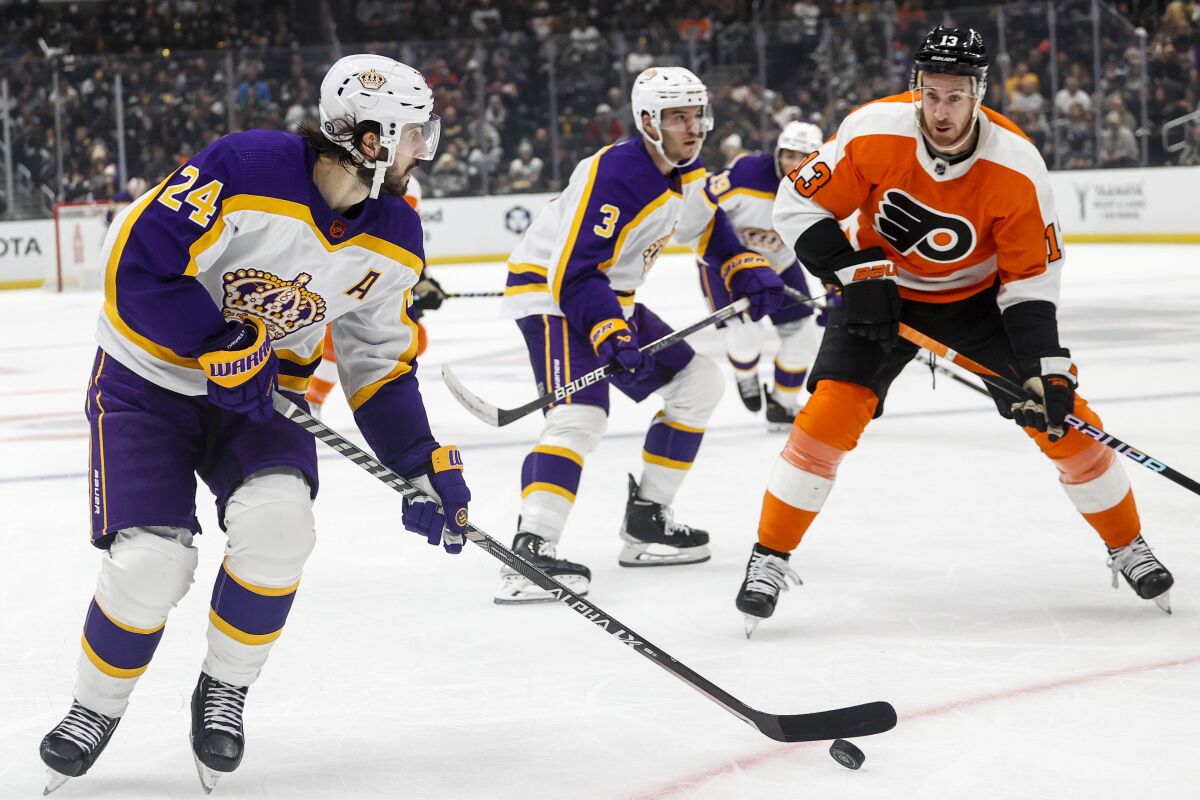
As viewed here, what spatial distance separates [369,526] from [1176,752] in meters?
2.16

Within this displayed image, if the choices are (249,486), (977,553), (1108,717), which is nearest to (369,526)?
(977,553)

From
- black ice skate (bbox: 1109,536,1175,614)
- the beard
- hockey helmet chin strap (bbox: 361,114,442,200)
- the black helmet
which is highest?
the black helmet

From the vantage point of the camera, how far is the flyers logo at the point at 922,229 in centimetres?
272

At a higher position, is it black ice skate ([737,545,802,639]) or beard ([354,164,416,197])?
beard ([354,164,416,197])

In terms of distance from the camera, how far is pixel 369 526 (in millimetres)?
3715

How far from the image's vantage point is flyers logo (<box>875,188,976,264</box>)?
2.72 meters

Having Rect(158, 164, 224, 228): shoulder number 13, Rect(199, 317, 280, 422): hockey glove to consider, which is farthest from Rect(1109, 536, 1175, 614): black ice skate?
Rect(158, 164, 224, 228): shoulder number 13

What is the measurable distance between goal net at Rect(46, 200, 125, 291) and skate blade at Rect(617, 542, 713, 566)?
363 inches

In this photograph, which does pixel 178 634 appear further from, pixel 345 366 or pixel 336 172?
pixel 336 172

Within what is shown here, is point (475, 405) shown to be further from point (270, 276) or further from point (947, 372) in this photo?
point (270, 276)

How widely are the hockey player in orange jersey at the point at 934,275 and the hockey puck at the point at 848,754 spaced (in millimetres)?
661

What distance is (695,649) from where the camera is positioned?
2672mm

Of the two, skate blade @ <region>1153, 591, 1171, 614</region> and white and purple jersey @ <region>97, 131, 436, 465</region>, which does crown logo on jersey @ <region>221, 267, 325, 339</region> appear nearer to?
white and purple jersey @ <region>97, 131, 436, 465</region>

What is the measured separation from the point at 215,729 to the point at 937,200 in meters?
1.56
